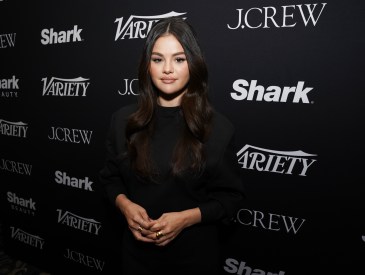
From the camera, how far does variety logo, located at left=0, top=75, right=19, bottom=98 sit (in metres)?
2.04

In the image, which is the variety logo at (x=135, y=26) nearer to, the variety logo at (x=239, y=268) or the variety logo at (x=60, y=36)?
the variety logo at (x=60, y=36)

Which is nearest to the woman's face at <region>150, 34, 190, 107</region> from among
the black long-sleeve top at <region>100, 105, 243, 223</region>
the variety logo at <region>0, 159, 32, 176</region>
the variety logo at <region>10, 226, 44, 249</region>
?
the black long-sleeve top at <region>100, 105, 243, 223</region>

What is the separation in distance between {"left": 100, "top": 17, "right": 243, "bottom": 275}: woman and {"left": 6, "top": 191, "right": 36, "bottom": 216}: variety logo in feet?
4.68

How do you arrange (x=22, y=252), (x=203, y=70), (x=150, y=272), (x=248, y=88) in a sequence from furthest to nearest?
1. (x=22, y=252)
2. (x=248, y=88)
3. (x=150, y=272)
4. (x=203, y=70)

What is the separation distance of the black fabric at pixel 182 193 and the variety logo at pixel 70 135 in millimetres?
753

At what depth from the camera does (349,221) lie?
1.30 meters

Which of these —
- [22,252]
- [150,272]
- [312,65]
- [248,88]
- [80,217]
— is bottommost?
[22,252]

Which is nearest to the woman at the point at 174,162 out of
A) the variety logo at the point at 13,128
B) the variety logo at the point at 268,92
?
the variety logo at the point at 268,92

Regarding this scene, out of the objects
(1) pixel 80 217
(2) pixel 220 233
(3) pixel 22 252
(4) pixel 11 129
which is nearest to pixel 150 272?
(2) pixel 220 233

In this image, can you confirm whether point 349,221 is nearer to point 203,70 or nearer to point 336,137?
point 336,137

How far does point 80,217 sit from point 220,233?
1.04m

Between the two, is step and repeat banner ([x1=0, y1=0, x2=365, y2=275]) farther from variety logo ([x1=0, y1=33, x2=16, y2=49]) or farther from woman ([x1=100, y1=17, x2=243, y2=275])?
woman ([x1=100, y1=17, x2=243, y2=275])

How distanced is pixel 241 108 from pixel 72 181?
1303mm

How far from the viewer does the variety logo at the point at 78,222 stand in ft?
6.49
